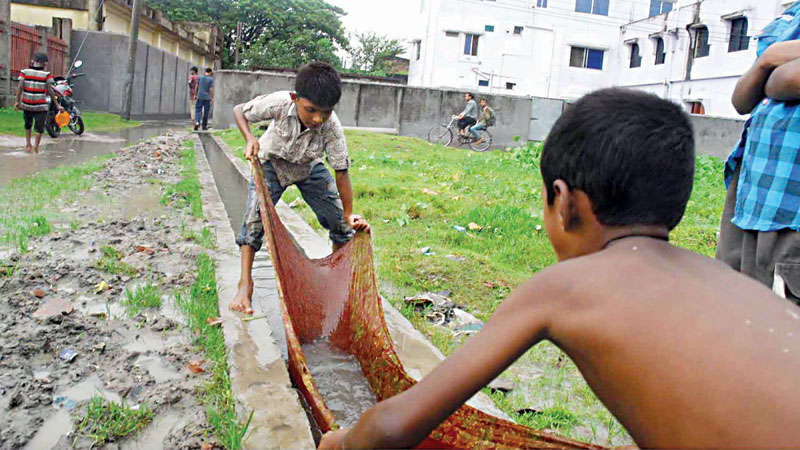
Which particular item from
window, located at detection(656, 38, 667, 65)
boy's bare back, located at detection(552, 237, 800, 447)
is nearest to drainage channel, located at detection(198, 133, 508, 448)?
boy's bare back, located at detection(552, 237, 800, 447)

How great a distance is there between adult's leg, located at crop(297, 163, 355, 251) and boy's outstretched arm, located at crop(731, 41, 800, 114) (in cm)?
258

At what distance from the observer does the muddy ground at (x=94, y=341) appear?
7.93 feet

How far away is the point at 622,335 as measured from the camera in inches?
46.8

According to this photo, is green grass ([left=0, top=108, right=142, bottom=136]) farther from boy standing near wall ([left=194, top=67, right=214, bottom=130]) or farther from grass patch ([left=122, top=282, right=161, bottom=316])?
grass patch ([left=122, top=282, right=161, bottom=316])

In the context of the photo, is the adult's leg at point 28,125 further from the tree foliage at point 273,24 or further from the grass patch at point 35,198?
the tree foliage at point 273,24

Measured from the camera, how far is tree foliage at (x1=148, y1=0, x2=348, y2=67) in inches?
1517

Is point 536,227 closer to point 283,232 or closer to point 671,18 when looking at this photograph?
point 283,232

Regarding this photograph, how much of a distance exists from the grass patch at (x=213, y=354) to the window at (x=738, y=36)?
83.2ft

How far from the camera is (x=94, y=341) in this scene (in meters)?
3.14

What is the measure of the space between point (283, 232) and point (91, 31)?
2138cm

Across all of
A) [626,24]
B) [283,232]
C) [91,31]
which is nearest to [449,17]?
[626,24]

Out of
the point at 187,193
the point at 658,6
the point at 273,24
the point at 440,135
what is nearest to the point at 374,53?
the point at 273,24

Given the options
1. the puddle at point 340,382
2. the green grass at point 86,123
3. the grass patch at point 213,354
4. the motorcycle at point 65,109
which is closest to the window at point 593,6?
the green grass at point 86,123

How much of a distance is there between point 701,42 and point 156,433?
2867cm
